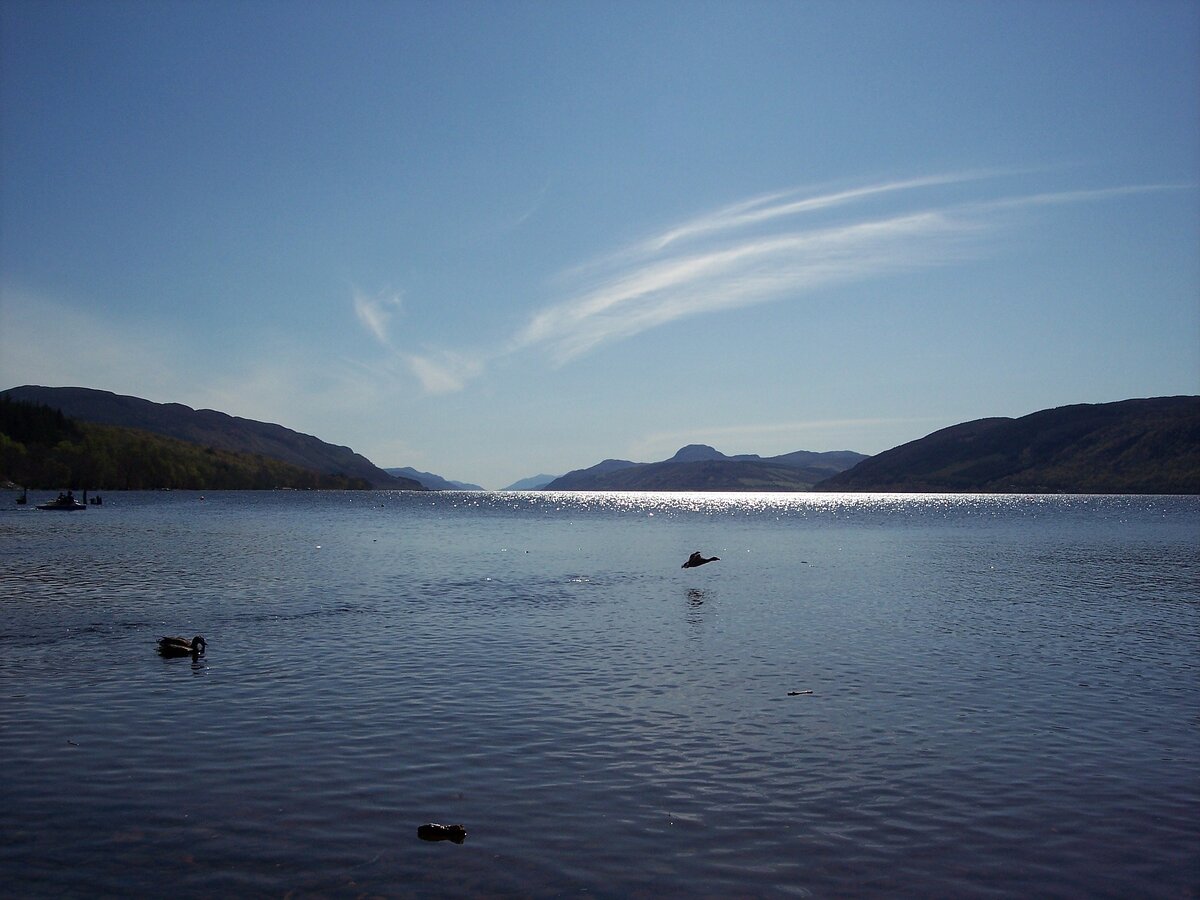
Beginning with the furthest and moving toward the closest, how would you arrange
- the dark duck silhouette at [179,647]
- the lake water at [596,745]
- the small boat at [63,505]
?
the small boat at [63,505] → the dark duck silhouette at [179,647] → the lake water at [596,745]

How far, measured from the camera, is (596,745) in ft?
74.1

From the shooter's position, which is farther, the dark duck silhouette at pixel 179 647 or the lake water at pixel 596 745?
the dark duck silhouette at pixel 179 647

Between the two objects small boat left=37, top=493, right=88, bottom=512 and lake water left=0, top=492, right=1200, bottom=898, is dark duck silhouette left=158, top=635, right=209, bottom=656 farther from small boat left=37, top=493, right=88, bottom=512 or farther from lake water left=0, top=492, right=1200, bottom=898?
small boat left=37, top=493, right=88, bottom=512

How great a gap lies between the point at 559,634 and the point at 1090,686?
880 inches

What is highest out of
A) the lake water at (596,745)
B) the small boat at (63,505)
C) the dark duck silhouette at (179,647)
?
Answer: the small boat at (63,505)

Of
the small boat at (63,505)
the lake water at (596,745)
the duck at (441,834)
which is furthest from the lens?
the small boat at (63,505)

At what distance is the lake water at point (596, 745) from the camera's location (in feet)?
49.9

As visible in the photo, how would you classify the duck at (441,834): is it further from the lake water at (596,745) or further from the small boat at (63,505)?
the small boat at (63,505)

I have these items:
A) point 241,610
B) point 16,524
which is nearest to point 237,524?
point 16,524

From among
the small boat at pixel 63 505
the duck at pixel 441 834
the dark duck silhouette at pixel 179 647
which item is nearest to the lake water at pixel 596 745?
the duck at pixel 441 834

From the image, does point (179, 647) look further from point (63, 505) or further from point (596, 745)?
point (63, 505)

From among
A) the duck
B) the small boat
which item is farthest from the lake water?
the small boat

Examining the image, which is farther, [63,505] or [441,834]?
[63,505]

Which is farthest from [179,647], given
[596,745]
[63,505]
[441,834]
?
[63,505]
